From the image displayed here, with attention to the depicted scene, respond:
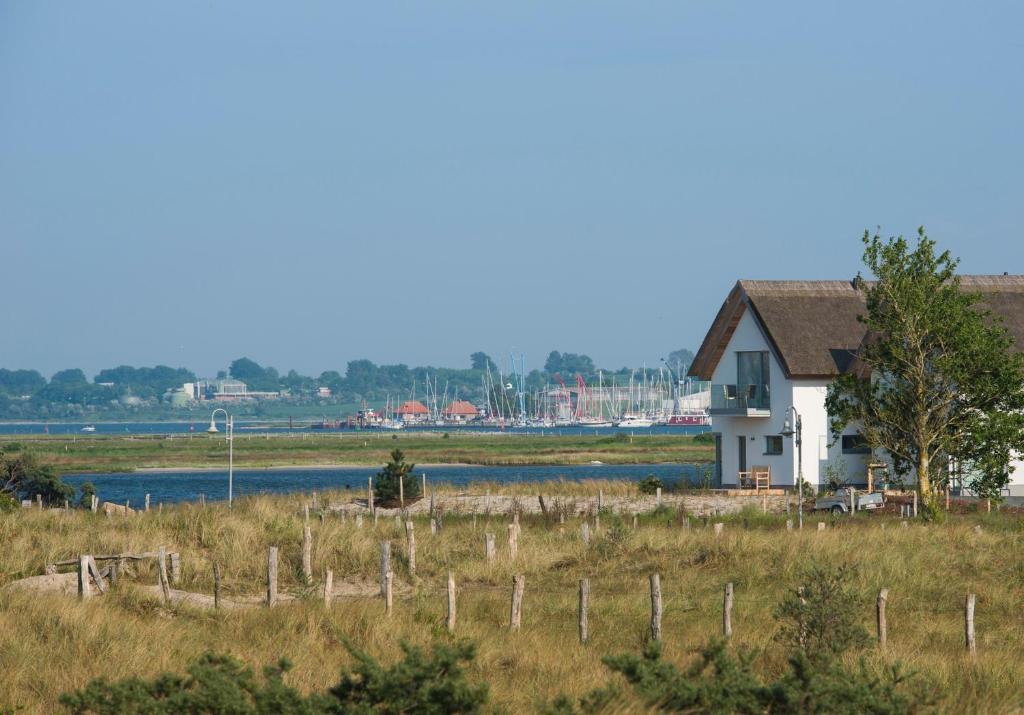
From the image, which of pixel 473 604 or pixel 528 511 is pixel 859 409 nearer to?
pixel 528 511

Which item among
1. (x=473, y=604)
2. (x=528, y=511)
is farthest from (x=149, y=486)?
(x=473, y=604)

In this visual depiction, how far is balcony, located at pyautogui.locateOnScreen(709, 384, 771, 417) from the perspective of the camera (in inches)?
2116

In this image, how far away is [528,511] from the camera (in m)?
46.7

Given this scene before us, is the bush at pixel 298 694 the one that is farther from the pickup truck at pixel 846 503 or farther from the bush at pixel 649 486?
the bush at pixel 649 486

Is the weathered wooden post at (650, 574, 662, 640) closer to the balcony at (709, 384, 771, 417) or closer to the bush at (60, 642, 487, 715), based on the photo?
the bush at (60, 642, 487, 715)

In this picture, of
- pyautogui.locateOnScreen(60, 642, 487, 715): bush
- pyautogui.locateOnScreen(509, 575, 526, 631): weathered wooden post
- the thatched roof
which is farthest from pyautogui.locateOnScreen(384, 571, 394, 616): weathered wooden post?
the thatched roof

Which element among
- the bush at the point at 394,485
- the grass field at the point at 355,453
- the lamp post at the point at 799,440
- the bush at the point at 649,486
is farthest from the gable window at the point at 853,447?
the grass field at the point at 355,453

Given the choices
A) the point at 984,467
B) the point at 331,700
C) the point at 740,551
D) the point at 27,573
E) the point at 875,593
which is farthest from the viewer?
the point at 984,467

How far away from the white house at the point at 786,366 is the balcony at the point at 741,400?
0.04m

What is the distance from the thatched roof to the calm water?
2067 cm

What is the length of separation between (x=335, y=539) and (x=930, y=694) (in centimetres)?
1951

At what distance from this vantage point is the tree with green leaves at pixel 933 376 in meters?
39.5

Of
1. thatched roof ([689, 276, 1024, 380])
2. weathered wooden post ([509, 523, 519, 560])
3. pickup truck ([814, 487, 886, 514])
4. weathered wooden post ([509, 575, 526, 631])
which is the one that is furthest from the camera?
thatched roof ([689, 276, 1024, 380])

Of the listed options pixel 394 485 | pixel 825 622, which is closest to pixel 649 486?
pixel 394 485
